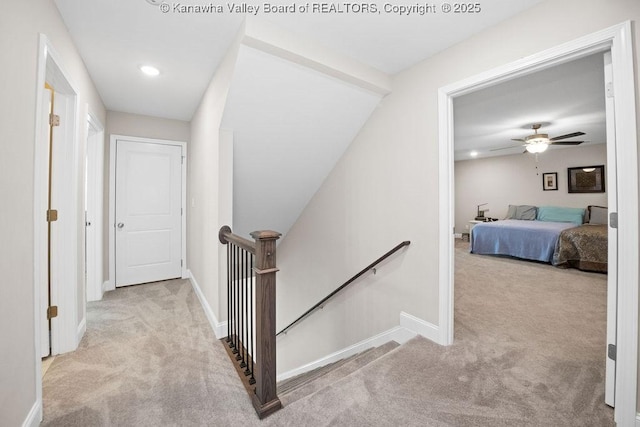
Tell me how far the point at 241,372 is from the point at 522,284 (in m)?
3.98

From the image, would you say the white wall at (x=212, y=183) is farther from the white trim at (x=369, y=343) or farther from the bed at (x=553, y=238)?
the bed at (x=553, y=238)

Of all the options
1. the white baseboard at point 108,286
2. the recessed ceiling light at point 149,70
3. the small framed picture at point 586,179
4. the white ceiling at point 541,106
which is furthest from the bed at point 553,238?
the white baseboard at point 108,286

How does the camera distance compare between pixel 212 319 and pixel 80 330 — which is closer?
pixel 80 330

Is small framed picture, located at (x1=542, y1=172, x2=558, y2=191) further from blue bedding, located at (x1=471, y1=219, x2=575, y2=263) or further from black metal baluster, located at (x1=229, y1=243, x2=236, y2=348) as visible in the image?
black metal baluster, located at (x1=229, y1=243, x2=236, y2=348)

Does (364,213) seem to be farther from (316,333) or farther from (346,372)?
(316,333)

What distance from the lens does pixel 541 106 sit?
11.8 feet

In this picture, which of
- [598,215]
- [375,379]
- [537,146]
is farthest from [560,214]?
[375,379]

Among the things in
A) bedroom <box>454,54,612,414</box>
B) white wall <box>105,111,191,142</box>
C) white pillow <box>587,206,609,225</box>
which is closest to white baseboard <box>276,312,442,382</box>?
bedroom <box>454,54,612,414</box>

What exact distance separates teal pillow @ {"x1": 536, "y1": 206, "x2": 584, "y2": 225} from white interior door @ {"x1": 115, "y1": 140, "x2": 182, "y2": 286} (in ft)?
25.2

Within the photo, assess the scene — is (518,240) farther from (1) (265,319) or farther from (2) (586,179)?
(1) (265,319)

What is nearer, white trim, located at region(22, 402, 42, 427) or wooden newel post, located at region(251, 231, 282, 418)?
white trim, located at region(22, 402, 42, 427)

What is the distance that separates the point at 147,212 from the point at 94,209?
65 centimetres

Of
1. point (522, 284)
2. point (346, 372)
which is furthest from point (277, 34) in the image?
point (522, 284)

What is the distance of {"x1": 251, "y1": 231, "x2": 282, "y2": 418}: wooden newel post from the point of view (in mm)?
1482
